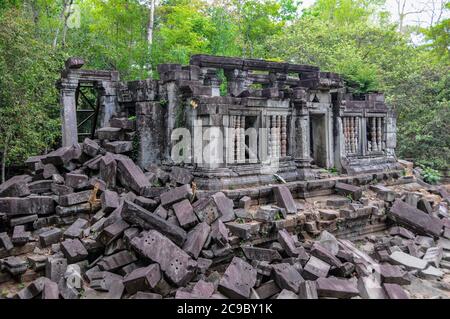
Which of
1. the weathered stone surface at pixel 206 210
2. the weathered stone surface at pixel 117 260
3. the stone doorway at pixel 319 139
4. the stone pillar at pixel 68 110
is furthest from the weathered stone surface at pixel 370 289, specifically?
the stone pillar at pixel 68 110

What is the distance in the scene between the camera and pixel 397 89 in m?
16.7

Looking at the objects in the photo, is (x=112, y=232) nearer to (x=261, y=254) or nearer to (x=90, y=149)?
(x=261, y=254)

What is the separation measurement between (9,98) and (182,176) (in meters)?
6.12

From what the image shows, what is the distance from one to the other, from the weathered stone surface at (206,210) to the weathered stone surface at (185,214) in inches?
3.6

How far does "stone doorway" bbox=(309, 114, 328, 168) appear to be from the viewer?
32.1ft

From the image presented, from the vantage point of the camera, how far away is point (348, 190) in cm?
860

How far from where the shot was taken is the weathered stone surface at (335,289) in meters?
5.19

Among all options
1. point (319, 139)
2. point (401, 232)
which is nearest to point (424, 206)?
point (401, 232)

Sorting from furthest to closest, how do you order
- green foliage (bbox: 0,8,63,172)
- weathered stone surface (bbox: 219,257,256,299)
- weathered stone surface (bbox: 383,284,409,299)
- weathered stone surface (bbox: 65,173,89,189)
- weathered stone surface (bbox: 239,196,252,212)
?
1. green foliage (bbox: 0,8,63,172)
2. weathered stone surface (bbox: 239,196,252,212)
3. weathered stone surface (bbox: 65,173,89,189)
4. weathered stone surface (bbox: 383,284,409,299)
5. weathered stone surface (bbox: 219,257,256,299)

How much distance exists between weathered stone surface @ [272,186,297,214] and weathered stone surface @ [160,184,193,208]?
6.58 ft

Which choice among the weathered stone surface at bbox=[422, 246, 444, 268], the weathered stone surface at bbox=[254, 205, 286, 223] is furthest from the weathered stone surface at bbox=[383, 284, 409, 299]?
the weathered stone surface at bbox=[254, 205, 286, 223]

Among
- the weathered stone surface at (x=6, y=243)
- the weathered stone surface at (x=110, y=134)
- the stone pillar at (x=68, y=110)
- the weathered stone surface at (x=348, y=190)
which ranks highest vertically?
the stone pillar at (x=68, y=110)

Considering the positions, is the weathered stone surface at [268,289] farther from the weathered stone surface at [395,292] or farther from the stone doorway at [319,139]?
the stone doorway at [319,139]

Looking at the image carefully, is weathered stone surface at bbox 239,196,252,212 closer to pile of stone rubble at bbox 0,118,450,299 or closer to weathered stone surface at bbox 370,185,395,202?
pile of stone rubble at bbox 0,118,450,299
